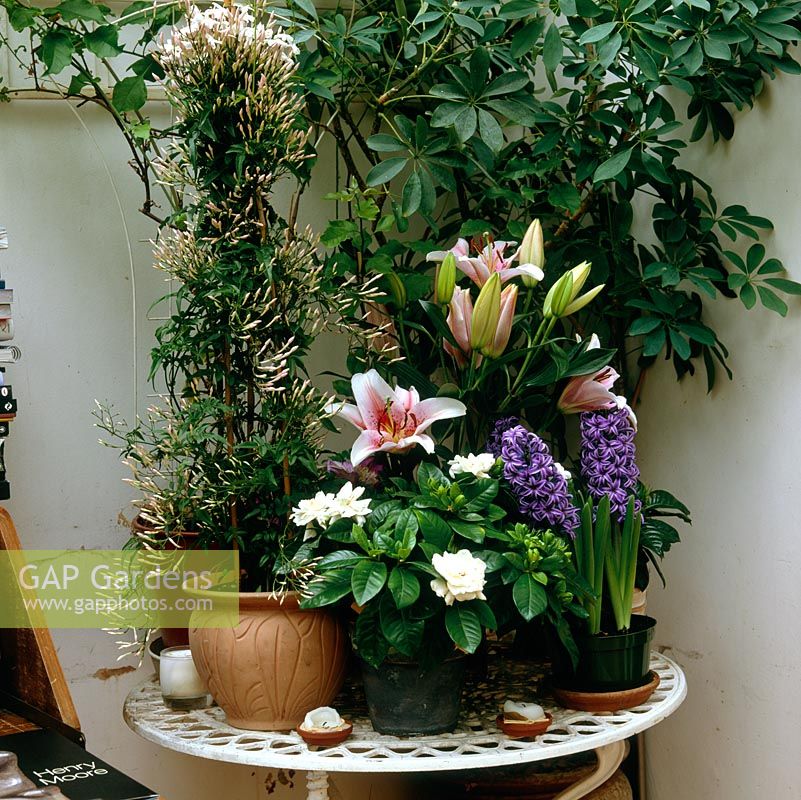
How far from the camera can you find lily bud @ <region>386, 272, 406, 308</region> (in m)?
1.75

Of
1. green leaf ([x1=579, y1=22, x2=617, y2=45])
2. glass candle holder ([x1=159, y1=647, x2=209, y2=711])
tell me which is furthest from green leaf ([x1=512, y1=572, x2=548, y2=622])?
green leaf ([x1=579, y1=22, x2=617, y2=45])

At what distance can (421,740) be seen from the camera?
1444 millimetres

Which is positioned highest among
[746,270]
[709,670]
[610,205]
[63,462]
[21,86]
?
[21,86]

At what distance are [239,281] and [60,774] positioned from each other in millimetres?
729

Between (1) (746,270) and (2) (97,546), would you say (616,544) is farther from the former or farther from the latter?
(2) (97,546)

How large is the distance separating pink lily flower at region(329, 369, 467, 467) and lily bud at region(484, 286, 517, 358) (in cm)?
11

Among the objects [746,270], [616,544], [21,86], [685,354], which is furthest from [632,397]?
[21,86]

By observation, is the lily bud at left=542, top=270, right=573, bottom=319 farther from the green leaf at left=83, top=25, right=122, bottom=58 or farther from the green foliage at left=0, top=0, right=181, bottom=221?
the green leaf at left=83, top=25, right=122, bottom=58

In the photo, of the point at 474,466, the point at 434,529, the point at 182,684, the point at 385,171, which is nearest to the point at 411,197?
the point at 385,171

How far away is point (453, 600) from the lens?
4.42ft

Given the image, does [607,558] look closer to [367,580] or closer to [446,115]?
[367,580]

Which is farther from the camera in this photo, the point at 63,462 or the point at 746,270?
the point at 63,462

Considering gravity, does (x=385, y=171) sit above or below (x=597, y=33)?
below

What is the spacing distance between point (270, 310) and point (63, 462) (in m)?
0.78
